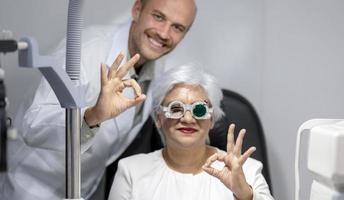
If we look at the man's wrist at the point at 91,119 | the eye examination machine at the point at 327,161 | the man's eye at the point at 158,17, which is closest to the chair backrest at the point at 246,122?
the man's eye at the point at 158,17

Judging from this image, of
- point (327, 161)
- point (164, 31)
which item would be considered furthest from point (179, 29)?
point (327, 161)

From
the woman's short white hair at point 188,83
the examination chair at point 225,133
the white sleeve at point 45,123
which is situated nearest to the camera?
the white sleeve at point 45,123

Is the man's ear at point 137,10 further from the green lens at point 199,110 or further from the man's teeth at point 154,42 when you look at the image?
the green lens at point 199,110

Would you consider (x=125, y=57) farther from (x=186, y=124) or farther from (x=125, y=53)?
(x=186, y=124)

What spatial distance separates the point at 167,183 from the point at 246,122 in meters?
0.64

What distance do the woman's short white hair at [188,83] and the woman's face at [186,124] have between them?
22 millimetres

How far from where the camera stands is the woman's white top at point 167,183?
1.85 metres

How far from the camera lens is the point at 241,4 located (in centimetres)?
248

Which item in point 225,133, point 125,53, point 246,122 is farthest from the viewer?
point 246,122

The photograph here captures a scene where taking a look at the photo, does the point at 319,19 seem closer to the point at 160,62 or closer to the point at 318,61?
the point at 318,61

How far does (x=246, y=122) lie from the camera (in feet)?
7.78

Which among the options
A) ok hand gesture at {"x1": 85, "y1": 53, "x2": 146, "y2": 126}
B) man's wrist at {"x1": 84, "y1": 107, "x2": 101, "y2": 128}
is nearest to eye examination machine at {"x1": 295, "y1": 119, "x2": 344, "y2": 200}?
ok hand gesture at {"x1": 85, "y1": 53, "x2": 146, "y2": 126}

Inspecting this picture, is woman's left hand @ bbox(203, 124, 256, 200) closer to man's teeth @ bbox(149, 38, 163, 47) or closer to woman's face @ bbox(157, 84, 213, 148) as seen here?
woman's face @ bbox(157, 84, 213, 148)

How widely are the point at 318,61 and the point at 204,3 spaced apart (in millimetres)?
640
